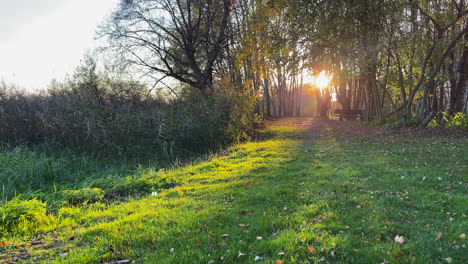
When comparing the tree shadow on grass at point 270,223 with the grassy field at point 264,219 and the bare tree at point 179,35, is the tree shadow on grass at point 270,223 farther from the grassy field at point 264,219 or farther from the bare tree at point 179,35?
the bare tree at point 179,35

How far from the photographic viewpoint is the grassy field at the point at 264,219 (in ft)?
11.1

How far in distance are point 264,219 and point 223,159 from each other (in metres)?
5.83

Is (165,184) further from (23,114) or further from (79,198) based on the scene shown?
(23,114)

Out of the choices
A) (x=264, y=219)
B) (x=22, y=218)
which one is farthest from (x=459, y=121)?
(x=22, y=218)

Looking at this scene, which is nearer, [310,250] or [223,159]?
[310,250]

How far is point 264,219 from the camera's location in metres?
4.40

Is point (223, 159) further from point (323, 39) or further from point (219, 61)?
point (219, 61)

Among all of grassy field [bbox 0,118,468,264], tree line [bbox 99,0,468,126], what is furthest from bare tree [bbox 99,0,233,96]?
grassy field [bbox 0,118,468,264]

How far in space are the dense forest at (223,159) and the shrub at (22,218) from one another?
23 millimetres

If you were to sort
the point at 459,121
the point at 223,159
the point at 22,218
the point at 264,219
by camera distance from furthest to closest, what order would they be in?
the point at 459,121 → the point at 223,159 → the point at 22,218 → the point at 264,219

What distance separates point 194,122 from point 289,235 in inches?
353

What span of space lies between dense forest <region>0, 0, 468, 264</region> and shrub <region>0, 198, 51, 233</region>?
0.02m

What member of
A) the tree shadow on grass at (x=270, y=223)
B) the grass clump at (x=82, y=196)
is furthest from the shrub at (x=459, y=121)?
the grass clump at (x=82, y=196)

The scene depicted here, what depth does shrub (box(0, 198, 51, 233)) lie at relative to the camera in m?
4.44
